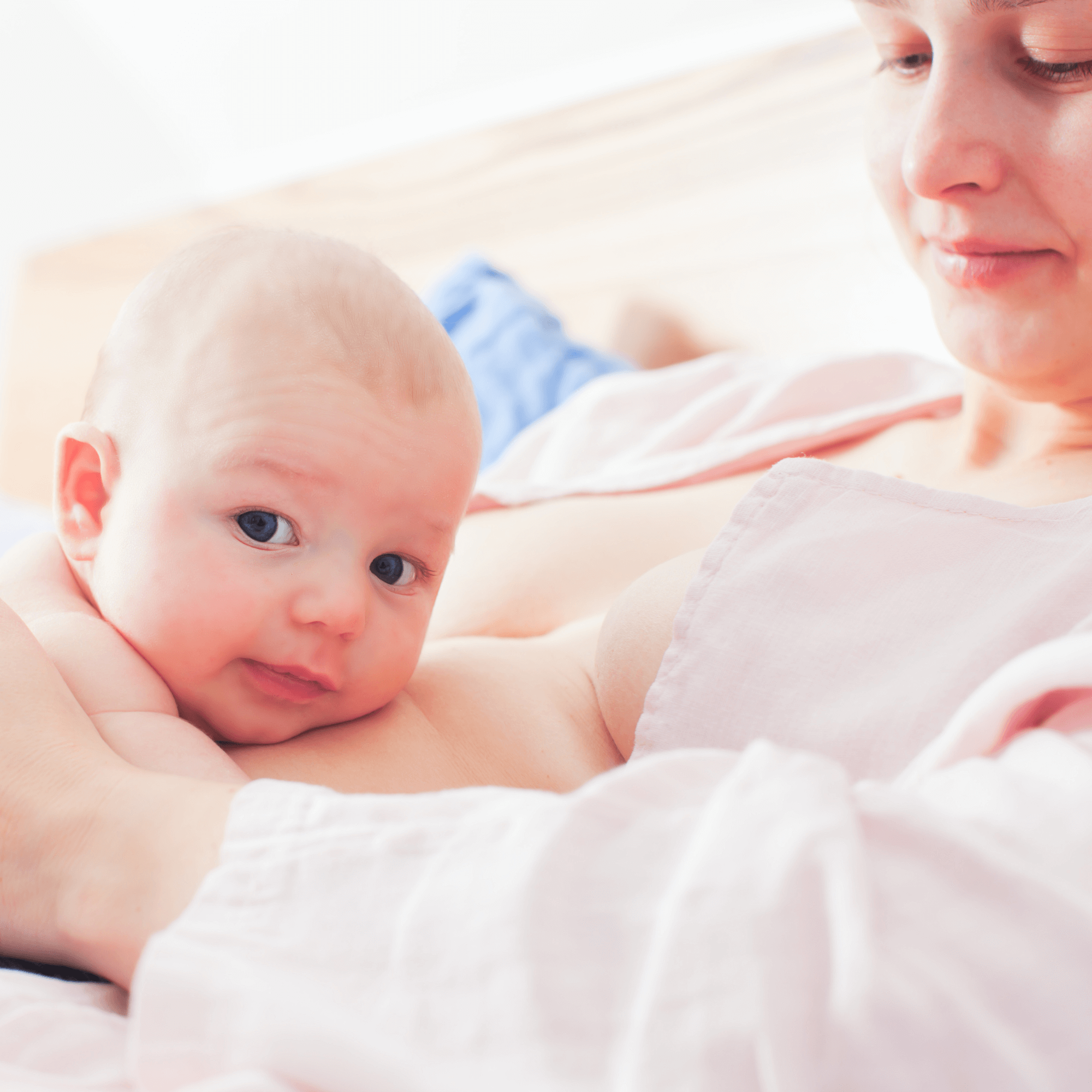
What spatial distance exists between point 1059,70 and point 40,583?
726 mm

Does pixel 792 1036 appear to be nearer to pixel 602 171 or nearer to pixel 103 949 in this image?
pixel 103 949

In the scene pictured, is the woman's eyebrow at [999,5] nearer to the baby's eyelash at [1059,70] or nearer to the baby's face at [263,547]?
the baby's eyelash at [1059,70]

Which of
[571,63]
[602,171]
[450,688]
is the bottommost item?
[450,688]

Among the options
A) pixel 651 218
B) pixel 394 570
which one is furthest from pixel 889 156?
pixel 651 218

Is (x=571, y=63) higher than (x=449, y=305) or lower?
higher

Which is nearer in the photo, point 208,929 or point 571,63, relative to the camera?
point 208,929

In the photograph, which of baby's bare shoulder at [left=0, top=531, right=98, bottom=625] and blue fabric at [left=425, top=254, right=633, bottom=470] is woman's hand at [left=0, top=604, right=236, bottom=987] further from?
blue fabric at [left=425, top=254, right=633, bottom=470]

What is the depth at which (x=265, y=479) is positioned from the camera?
0.70 metres

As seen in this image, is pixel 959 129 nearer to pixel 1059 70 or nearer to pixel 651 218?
pixel 1059 70

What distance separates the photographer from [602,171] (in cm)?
196

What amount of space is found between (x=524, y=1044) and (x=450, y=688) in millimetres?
395

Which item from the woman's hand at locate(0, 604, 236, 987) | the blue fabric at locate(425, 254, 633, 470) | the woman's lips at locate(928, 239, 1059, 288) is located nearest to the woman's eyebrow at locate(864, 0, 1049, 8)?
the woman's lips at locate(928, 239, 1059, 288)

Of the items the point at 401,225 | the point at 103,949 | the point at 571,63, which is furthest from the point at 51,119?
the point at 103,949

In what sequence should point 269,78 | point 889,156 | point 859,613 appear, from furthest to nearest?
point 269,78 → point 889,156 → point 859,613
